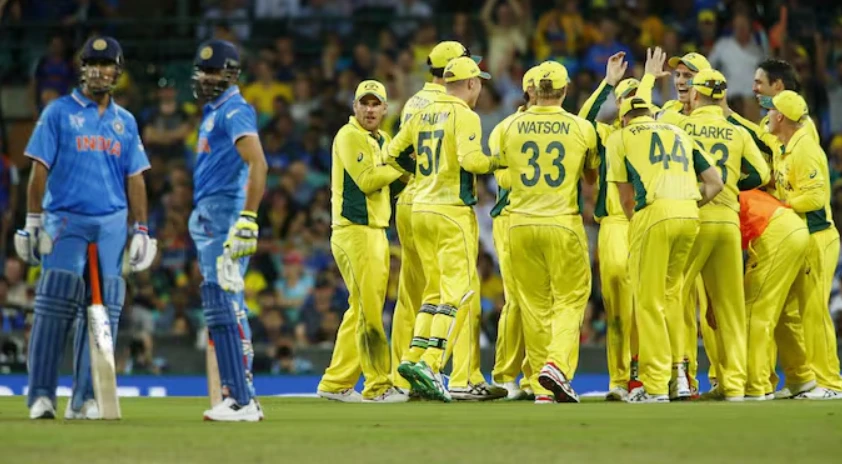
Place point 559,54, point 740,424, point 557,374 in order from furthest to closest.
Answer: point 559,54, point 557,374, point 740,424

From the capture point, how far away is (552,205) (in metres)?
12.5

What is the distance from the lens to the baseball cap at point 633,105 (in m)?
12.7

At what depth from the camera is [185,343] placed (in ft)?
63.1

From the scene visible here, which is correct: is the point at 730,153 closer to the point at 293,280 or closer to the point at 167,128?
Result: the point at 293,280

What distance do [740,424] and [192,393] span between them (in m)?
8.86

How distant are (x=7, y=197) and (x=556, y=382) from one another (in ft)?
39.0

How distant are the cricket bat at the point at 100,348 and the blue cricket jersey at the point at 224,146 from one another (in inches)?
31.2

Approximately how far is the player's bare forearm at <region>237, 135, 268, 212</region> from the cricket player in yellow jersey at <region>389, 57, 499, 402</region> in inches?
126

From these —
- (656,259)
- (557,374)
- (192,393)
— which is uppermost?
(656,259)

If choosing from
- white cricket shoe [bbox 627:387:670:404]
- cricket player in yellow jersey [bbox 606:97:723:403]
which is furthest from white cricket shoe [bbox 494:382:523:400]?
cricket player in yellow jersey [bbox 606:97:723:403]

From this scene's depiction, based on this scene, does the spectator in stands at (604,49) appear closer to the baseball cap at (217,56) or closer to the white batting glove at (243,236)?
the baseball cap at (217,56)

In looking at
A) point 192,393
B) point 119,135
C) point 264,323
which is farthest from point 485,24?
point 119,135

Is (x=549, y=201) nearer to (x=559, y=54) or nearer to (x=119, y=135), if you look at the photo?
(x=119, y=135)

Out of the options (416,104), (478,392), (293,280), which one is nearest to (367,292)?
(478,392)
